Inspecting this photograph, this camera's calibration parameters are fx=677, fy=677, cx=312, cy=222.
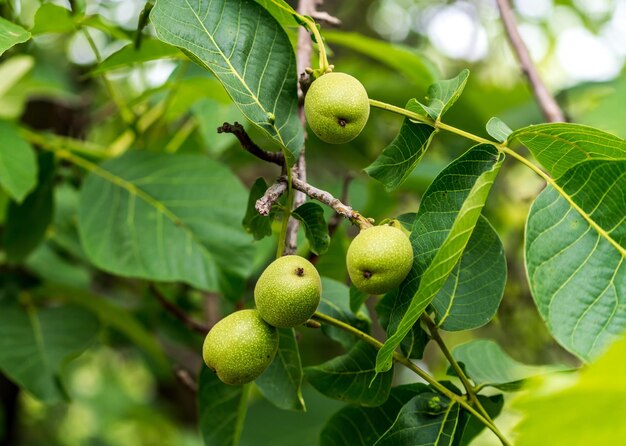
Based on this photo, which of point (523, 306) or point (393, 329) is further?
point (523, 306)

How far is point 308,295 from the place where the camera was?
91 cm

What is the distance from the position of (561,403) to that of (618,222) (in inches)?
19.3

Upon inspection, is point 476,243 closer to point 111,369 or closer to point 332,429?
point 332,429

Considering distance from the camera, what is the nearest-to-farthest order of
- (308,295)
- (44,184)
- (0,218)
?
(308,295) < (44,184) < (0,218)

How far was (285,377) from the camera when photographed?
1.20 metres

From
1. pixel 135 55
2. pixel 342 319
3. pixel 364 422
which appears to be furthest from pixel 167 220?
pixel 364 422

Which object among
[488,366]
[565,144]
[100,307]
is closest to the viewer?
[565,144]

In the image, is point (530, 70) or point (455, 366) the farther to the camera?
point (530, 70)

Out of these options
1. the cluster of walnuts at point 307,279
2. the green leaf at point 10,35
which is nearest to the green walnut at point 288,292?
the cluster of walnuts at point 307,279

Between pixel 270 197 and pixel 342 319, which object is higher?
pixel 270 197

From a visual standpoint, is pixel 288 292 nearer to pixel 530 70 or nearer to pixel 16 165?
pixel 16 165

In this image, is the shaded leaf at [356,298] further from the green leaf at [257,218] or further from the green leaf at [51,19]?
the green leaf at [51,19]

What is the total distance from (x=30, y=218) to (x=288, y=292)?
3.78 feet

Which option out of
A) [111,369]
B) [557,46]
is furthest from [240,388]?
[557,46]
